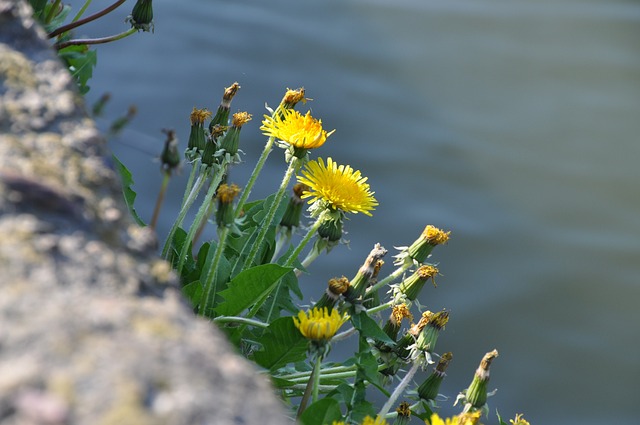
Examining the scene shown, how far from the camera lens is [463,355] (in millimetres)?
1978

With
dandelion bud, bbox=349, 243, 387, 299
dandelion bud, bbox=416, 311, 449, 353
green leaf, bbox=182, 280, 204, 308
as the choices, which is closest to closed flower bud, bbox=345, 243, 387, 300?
dandelion bud, bbox=349, 243, 387, 299

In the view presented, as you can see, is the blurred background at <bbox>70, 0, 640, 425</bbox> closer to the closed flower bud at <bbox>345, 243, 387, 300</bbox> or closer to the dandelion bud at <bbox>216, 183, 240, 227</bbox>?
the closed flower bud at <bbox>345, 243, 387, 300</bbox>

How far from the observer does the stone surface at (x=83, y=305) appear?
18.9 inches

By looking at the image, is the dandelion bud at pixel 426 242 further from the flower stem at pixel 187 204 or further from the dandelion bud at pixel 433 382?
the flower stem at pixel 187 204

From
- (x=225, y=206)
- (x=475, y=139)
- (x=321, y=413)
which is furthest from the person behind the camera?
(x=475, y=139)

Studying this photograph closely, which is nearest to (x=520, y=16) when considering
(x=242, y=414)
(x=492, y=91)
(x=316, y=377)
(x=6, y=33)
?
(x=492, y=91)

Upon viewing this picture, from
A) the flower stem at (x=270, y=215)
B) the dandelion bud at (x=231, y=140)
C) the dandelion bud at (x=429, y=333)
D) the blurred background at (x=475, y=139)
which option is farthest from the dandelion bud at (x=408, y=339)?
the blurred background at (x=475, y=139)

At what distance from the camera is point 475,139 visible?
8.41 ft

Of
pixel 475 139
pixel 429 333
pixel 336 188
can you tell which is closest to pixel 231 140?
pixel 336 188

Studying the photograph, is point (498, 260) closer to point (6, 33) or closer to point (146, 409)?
point (6, 33)

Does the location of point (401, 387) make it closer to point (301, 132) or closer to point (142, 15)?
point (301, 132)

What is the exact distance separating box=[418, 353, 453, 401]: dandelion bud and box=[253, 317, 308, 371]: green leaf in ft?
0.57

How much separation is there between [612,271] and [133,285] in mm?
1907

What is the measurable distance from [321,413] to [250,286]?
35 cm
